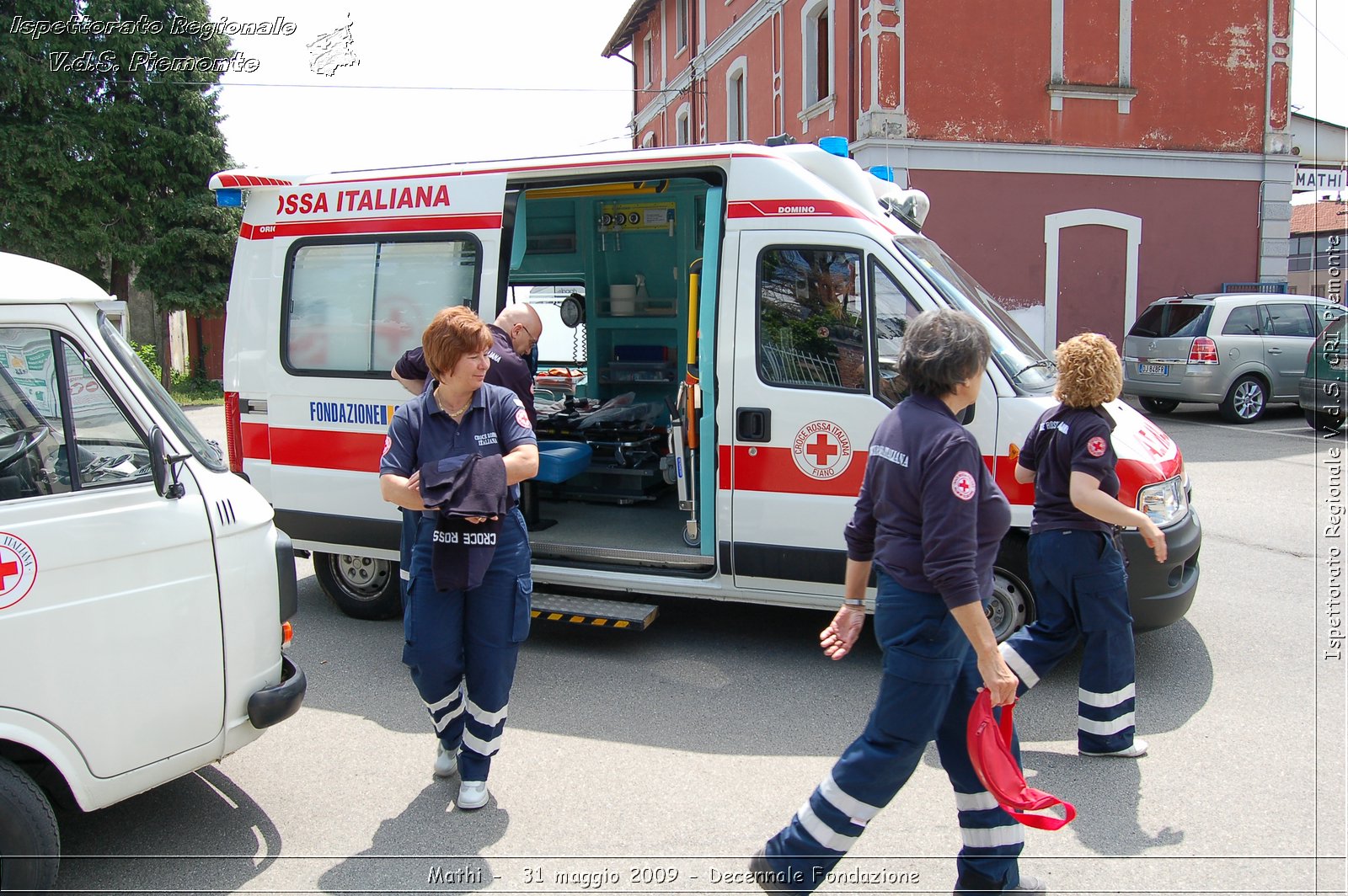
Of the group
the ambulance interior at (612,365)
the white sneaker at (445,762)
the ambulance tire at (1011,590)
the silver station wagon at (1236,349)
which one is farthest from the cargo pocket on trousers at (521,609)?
the silver station wagon at (1236,349)

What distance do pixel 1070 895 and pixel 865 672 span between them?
1.86 m

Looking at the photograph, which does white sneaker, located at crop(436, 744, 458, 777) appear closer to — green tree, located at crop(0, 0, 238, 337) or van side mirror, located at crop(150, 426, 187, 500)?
van side mirror, located at crop(150, 426, 187, 500)

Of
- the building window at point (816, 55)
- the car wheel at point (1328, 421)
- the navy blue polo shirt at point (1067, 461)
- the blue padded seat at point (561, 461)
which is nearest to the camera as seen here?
the navy blue polo shirt at point (1067, 461)

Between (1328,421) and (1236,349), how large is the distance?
154 cm

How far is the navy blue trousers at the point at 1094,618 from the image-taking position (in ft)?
13.0

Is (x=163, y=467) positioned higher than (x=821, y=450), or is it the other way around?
(x=163, y=467)

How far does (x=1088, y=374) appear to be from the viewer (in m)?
3.93

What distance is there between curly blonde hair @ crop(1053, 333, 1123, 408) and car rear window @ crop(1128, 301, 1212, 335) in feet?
37.2

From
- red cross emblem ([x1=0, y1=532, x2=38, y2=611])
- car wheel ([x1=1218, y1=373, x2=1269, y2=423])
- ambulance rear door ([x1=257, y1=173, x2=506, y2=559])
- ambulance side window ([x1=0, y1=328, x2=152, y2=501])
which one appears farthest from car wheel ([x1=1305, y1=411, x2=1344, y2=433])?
red cross emblem ([x1=0, y1=532, x2=38, y2=611])

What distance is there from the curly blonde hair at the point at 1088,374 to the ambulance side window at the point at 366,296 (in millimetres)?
3192

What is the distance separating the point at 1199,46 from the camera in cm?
1683

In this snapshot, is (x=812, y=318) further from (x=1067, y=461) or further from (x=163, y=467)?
(x=163, y=467)

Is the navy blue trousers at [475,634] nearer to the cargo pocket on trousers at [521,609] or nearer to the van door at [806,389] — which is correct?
the cargo pocket on trousers at [521,609]

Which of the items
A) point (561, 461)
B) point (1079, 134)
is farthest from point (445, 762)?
point (1079, 134)
